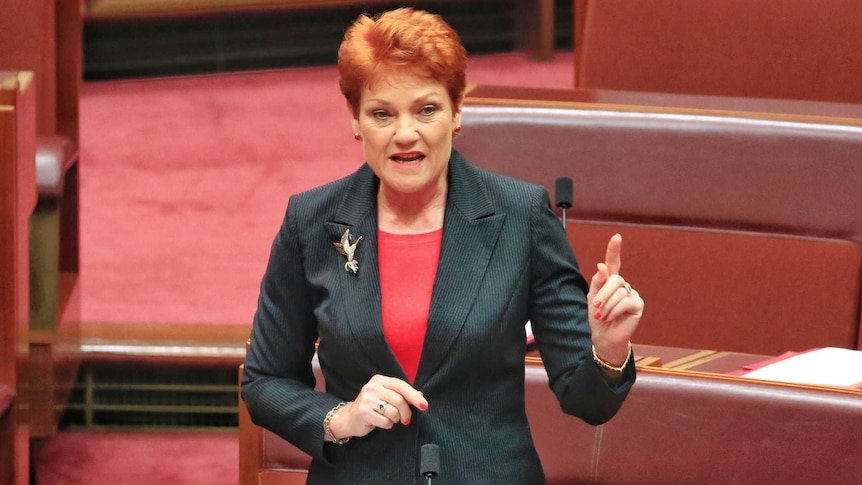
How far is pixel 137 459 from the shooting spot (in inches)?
54.2

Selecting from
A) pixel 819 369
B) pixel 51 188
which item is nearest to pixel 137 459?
pixel 51 188

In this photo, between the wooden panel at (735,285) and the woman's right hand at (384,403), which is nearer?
the woman's right hand at (384,403)

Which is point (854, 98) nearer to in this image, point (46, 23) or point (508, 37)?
point (46, 23)

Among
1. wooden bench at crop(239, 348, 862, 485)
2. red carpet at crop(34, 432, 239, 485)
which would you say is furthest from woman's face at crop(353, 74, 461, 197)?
red carpet at crop(34, 432, 239, 485)

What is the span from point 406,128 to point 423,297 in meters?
0.08

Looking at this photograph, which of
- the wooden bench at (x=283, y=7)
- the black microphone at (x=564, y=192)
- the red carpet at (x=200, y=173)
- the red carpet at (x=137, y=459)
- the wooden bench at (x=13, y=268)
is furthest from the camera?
the wooden bench at (x=283, y=7)

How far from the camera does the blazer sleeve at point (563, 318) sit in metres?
0.59

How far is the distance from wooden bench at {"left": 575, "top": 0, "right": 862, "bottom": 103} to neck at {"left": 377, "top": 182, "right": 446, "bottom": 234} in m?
0.82

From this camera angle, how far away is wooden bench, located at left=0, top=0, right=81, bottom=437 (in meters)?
1.35

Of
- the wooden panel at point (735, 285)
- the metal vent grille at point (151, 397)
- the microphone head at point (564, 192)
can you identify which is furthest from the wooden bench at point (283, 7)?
the microphone head at point (564, 192)

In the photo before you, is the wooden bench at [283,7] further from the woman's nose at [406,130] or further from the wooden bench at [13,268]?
the woman's nose at [406,130]

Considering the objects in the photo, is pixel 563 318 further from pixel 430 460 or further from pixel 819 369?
pixel 819 369

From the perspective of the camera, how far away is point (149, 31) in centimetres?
229

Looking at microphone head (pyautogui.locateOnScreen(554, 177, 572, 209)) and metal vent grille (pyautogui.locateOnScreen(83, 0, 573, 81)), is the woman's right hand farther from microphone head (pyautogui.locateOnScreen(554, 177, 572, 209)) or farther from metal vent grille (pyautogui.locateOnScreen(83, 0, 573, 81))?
metal vent grille (pyautogui.locateOnScreen(83, 0, 573, 81))
